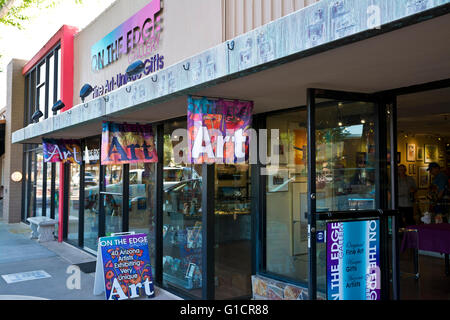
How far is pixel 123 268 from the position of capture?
592cm

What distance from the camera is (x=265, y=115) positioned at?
5.82 m

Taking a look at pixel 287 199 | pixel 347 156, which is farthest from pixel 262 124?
pixel 347 156

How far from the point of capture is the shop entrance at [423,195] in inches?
225

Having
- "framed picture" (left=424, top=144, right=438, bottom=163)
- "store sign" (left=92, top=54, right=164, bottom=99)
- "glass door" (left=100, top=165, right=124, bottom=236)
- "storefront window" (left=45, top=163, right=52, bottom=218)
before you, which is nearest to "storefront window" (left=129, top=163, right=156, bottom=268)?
"glass door" (left=100, top=165, right=124, bottom=236)

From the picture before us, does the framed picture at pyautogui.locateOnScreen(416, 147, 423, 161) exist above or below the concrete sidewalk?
above

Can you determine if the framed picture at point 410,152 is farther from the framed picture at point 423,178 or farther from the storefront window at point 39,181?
the storefront window at point 39,181

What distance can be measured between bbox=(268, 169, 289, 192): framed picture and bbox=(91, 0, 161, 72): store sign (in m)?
2.93

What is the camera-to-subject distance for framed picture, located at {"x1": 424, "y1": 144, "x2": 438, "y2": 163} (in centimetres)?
1212

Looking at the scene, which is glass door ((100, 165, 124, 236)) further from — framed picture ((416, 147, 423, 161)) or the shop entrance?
framed picture ((416, 147, 423, 161))

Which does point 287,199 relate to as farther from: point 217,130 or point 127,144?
point 127,144

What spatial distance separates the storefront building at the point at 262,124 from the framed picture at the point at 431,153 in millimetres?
8059

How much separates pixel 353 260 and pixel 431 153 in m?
9.62

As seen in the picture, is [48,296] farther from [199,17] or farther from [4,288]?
[199,17]

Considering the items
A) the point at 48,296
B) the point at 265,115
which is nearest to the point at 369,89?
the point at 265,115
